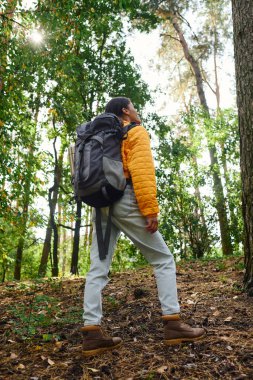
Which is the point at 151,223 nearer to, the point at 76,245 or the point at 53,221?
the point at 53,221

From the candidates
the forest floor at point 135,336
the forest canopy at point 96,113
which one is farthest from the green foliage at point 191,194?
the forest floor at point 135,336

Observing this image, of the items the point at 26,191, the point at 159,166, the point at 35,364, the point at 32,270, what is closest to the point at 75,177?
the point at 35,364

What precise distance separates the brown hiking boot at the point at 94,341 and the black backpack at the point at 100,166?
0.62 metres

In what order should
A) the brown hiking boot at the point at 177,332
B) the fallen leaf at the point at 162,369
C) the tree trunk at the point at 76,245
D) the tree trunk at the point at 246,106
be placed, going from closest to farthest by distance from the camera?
the fallen leaf at the point at 162,369 → the brown hiking boot at the point at 177,332 → the tree trunk at the point at 246,106 → the tree trunk at the point at 76,245

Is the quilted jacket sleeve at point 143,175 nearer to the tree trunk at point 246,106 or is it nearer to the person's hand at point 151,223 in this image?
the person's hand at point 151,223

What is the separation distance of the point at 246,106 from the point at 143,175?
6.92 feet

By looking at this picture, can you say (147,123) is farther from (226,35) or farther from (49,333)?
(49,333)

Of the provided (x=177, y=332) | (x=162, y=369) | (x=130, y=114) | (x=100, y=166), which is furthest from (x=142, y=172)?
(x=162, y=369)

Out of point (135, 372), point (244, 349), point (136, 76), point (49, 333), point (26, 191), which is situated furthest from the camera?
point (136, 76)

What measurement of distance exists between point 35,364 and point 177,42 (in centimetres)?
1825

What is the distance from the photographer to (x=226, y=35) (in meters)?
18.2

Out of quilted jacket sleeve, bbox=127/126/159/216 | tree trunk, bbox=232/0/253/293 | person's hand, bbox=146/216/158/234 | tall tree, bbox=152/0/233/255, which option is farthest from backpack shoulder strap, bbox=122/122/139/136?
tall tree, bbox=152/0/233/255

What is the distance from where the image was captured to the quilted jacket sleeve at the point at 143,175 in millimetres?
3070

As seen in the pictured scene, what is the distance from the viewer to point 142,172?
121 inches
